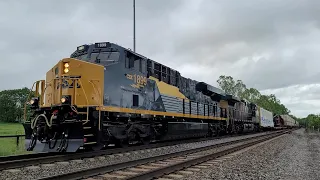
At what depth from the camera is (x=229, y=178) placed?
6.52m

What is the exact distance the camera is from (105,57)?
11.5 metres

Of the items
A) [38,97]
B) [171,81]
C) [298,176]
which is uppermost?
[171,81]

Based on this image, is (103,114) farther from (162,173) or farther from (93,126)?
(162,173)

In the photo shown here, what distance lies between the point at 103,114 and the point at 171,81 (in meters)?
6.48

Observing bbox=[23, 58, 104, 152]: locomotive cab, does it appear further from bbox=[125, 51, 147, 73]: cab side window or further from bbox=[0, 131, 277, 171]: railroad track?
bbox=[125, 51, 147, 73]: cab side window

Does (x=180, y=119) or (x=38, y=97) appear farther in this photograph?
(x=180, y=119)

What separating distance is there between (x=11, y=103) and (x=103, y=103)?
8537 centimetres

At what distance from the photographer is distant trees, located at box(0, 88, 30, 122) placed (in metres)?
76.7

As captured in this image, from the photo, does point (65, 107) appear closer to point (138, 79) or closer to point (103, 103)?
point (103, 103)

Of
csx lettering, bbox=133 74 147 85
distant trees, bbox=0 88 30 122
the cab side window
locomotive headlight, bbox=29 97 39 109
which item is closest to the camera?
locomotive headlight, bbox=29 97 39 109

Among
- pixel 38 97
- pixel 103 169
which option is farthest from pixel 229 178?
pixel 38 97

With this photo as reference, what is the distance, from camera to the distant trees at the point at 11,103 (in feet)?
252

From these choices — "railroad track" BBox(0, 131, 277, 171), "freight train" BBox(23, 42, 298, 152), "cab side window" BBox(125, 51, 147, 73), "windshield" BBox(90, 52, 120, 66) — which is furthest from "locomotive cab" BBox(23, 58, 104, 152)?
"cab side window" BBox(125, 51, 147, 73)

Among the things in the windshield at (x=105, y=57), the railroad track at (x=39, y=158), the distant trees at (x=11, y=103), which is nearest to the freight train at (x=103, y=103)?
the windshield at (x=105, y=57)
